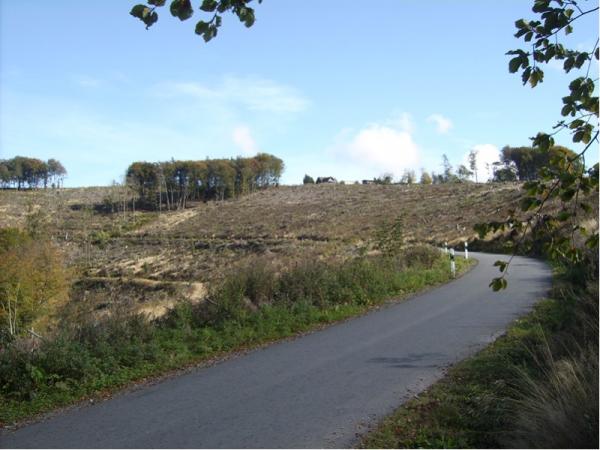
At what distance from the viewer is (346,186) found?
110750mm

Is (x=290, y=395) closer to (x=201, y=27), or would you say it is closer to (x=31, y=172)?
(x=201, y=27)

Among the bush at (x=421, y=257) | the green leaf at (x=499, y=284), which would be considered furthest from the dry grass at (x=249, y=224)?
the green leaf at (x=499, y=284)

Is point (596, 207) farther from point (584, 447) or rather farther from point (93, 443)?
point (93, 443)

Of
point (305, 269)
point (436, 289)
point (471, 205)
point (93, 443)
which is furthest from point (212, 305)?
point (471, 205)

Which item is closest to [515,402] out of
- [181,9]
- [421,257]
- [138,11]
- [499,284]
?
[499,284]

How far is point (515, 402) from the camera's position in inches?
219

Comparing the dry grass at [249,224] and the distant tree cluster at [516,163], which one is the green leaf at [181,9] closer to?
the dry grass at [249,224]

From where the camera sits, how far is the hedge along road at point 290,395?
19.5 ft

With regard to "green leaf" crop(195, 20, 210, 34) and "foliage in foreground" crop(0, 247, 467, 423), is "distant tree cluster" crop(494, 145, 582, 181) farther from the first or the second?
"green leaf" crop(195, 20, 210, 34)

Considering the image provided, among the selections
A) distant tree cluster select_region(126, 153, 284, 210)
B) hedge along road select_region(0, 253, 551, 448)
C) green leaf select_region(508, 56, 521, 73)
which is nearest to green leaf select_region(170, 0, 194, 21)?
green leaf select_region(508, 56, 521, 73)

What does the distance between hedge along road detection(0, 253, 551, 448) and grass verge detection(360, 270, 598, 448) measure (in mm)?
408

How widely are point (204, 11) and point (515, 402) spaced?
15.8ft

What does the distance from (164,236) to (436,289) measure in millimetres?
68311

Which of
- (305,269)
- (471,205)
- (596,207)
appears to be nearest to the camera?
(596,207)
